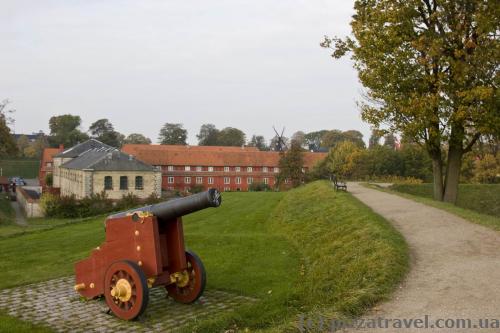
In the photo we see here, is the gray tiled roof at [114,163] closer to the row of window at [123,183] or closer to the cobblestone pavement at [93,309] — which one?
the row of window at [123,183]

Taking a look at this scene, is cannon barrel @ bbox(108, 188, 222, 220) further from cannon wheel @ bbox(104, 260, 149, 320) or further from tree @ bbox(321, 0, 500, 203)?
tree @ bbox(321, 0, 500, 203)

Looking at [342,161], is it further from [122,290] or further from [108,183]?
[122,290]

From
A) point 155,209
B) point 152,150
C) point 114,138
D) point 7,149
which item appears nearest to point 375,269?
point 155,209

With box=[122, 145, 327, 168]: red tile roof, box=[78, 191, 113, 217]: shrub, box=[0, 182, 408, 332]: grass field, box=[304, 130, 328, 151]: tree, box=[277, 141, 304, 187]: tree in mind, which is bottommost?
box=[78, 191, 113, 217]: shrub

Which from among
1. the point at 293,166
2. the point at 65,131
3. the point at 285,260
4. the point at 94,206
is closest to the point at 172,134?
the point at 65,131

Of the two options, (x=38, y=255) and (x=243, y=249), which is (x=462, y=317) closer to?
(x=243, y=249)

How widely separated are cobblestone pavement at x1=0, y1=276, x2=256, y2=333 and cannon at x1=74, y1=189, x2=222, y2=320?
0.65 feet

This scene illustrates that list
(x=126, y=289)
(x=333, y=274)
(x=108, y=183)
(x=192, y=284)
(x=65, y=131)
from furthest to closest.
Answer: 1. (x=65, y=131)
2. (x=108, y=183)
3. (x=333, y=274)
4. (x=192, y=284)
5. (x=126, y=289)

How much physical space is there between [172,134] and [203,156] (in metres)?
40.5

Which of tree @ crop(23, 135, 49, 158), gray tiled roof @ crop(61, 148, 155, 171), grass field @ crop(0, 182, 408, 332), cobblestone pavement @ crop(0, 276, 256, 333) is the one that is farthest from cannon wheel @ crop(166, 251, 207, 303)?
tree @ crop(23, 135, 49, 158)

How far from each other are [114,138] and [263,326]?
97126mm

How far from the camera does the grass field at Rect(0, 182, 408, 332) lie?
6.71m

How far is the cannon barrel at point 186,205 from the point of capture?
6973 millimetres

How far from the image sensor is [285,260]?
10.5 meters
